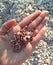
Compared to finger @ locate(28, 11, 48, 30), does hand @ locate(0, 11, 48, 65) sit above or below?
below

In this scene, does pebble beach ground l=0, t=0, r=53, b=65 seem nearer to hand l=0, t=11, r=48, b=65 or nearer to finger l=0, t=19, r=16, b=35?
hand l=0, t=11, r=48, b=65

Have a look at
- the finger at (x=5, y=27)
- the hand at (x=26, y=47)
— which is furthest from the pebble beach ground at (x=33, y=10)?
the finger at (x=5, y=27)

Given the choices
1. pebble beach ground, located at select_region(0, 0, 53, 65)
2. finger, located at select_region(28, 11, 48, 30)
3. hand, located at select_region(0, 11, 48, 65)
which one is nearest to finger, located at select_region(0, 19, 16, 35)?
hand, located at select_region(0, 11, 48, 65)

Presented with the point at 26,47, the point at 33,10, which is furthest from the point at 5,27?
the point at 33,10

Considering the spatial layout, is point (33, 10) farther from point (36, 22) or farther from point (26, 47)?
point (26, 47)

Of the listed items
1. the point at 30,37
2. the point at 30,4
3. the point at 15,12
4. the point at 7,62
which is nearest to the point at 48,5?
the point at 30,4

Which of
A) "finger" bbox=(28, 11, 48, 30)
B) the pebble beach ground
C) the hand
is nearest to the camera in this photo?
the hand

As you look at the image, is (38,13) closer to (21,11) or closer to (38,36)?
(38,36)
